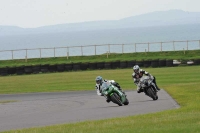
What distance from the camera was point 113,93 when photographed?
→ 24188 millimetres

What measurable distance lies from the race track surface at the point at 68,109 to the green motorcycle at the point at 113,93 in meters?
0.29

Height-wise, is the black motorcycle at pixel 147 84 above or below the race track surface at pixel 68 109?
above

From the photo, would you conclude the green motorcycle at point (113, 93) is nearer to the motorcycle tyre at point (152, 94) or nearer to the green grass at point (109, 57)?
the motorcycle tyre at point (152, 94)

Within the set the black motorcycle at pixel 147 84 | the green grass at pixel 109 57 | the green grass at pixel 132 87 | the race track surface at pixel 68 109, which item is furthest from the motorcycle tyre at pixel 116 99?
the green grass at pixel 109 57

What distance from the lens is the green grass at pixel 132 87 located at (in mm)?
15834

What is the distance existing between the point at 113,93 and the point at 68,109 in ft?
7.62

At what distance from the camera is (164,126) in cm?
1566

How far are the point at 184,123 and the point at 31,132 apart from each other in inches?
159

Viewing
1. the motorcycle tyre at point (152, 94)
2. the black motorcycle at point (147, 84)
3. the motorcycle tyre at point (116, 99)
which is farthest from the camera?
the motorcycle tyre at point (152, 94)

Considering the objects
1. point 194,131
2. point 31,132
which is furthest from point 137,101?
point 194,131

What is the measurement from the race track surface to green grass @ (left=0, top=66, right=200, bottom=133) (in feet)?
3.98

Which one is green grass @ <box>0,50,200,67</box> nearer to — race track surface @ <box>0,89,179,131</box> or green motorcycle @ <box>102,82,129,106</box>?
race track surface @ <box>0,89,179,131</box>

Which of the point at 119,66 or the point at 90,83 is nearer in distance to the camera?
the point at 90,83

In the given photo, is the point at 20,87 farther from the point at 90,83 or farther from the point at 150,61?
the point at 150,61
